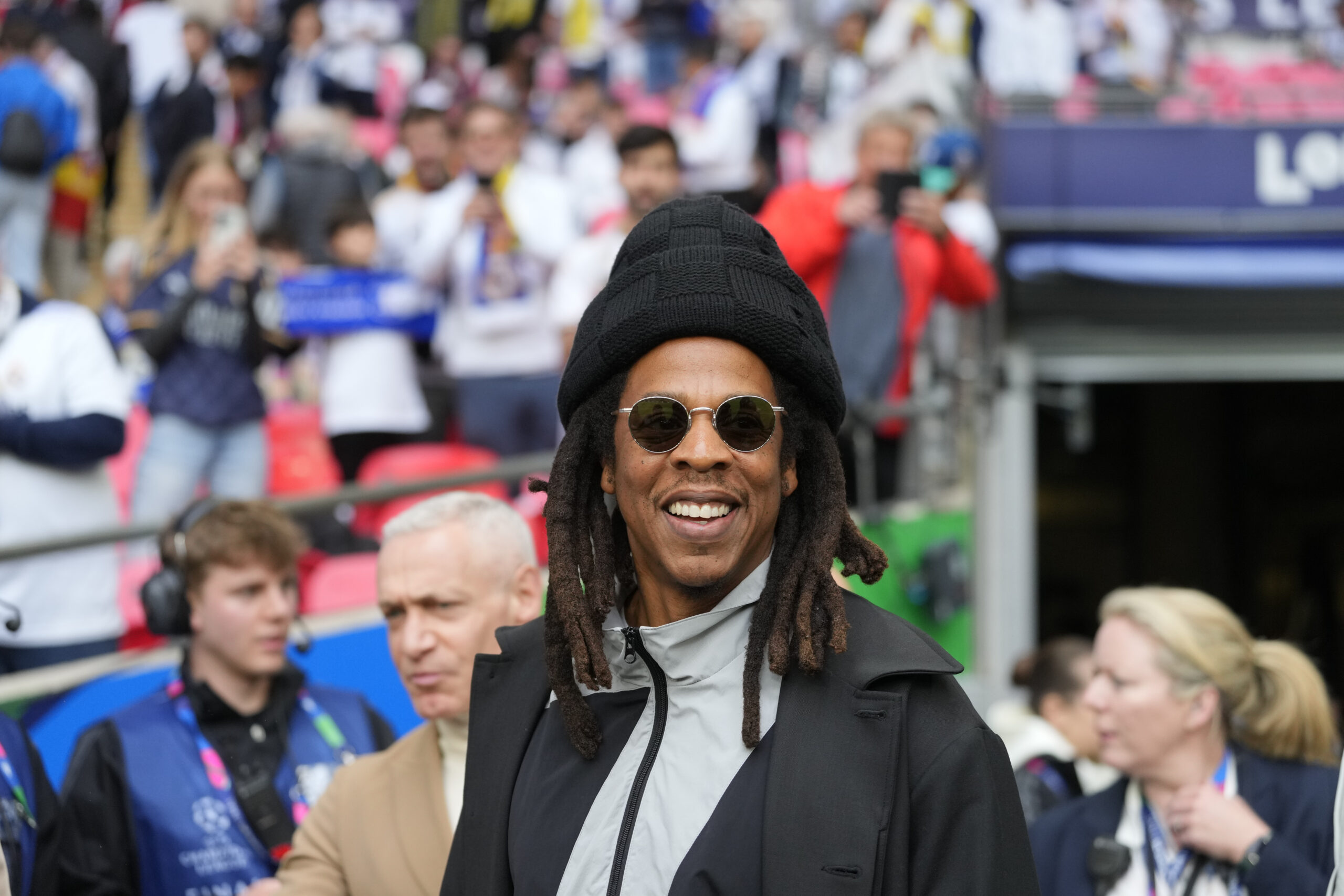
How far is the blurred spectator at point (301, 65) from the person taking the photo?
11070 mm

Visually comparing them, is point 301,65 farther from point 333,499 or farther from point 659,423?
point 659,423

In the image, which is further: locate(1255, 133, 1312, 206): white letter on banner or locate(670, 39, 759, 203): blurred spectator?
locate(1255, 133, 1312, 206): white letter on banner

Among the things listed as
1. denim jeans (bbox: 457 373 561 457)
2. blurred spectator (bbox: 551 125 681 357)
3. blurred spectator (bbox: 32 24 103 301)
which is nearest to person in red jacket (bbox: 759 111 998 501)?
blurred spectator (bbox: 551 125 681 357)

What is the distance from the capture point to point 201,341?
5.54m

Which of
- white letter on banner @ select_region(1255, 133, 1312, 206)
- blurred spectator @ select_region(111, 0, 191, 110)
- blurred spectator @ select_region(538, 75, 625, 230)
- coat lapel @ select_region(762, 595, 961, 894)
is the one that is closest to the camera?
coat lapel @ select_region(762, 595, 961, 894)

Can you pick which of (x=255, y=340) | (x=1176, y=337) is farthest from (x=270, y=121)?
(x=1176, y=337)

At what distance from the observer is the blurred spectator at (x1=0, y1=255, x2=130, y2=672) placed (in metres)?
4.49

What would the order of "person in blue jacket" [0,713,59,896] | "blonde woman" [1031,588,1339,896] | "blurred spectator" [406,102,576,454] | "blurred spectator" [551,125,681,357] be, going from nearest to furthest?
"person in blue jacket" [0,713,59,896] < "blonde woman" [1031,588,1339,896] < "blurred spectator" [551,125,681,357] < "blurred spectator" [406,102,576,454]

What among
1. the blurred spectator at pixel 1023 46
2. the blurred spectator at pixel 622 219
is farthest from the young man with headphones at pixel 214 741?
the blurred spectator at pixel 1023 46

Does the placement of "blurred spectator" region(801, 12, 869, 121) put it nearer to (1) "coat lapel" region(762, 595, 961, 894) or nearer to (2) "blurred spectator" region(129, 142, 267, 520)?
(2) "blurred spectator" region(129, 142, 267, 520)

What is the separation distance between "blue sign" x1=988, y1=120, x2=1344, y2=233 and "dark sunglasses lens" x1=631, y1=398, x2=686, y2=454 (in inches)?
362

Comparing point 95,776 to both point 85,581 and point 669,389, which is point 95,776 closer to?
point 85,581

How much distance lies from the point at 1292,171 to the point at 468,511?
9221 mm

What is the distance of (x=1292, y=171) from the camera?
1098 centimetres
